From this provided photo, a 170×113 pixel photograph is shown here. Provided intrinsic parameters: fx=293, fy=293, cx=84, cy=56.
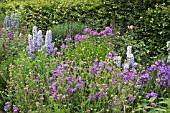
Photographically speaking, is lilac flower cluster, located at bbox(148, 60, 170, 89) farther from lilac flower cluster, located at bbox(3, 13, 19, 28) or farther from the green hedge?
lilac flower cluster, located at bbox(3, 13, 19, 28)

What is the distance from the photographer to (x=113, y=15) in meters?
6.64

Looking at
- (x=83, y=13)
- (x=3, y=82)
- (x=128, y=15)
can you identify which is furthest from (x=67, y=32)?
(x=3, y=82)

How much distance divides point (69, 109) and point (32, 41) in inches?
80.3

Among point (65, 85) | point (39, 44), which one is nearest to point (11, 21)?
point (39, 44)

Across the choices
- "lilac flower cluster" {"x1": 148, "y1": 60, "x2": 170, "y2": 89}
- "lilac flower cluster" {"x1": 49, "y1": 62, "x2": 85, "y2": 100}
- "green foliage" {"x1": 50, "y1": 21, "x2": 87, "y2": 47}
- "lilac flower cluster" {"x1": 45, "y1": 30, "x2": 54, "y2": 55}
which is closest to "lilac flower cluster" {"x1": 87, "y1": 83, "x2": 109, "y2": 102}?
"lilac flower cluster" {"x1": 49, "y1": 62, "x2": 85, "y2": 100}

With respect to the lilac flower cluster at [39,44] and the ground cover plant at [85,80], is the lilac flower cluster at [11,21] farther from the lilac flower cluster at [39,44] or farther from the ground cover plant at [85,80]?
the lilac flower cluster at [39,44]

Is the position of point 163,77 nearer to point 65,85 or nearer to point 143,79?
point 143,79

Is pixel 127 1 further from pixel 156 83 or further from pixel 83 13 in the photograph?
pixel 156 83

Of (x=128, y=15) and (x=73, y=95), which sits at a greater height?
(x=128, y=15)

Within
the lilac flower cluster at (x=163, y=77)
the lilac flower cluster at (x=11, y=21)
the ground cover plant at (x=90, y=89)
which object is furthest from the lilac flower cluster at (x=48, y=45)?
the lilac flower cluster at (x=11, y=21)

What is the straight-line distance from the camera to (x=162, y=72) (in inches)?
143

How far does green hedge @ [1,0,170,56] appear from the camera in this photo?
19.0ft

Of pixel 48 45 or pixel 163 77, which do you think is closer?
pixel 163 77

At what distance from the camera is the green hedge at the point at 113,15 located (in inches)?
227
